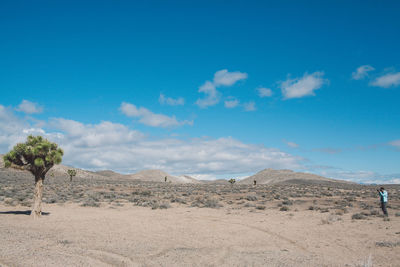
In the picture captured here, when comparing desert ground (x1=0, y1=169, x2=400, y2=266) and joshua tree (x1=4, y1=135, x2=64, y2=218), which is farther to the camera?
joshua tree (x1=4, y1=135, x2=64, y2=218)

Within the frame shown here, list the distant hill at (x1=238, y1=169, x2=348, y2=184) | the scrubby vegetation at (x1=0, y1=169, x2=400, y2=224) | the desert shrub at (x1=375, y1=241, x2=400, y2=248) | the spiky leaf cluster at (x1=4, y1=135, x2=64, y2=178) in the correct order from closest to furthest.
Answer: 1. the desert shrub at (x1=375, y1=241, x2=400, y2=248)
2. the spiky leaf cluster at (x1=4, y1=135, x2=64, y2=178)
3. the scrubby vegetation at (x1=0, y1=169, x2=400, y2=224)
4. the distant hill at (x1=238, y1=169, x2=348, y2=184)

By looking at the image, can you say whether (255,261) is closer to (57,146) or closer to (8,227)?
(8,227)

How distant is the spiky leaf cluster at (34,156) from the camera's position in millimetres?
17438

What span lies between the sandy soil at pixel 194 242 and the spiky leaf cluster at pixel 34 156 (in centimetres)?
322

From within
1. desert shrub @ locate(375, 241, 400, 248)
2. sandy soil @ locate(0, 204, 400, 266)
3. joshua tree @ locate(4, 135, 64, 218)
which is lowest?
sandy soil @ locate(0, 204, 400, 266)

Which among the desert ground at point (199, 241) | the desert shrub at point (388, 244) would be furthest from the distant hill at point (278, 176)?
the desert shrub at point (388, 244)

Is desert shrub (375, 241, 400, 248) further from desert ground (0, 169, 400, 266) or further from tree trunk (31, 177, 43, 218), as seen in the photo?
tree trunk (31, 177, 43, 218)

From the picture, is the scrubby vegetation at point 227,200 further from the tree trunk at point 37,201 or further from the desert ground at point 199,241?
the tree trunk at point 37,201

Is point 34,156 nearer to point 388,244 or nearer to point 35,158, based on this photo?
point 35,158

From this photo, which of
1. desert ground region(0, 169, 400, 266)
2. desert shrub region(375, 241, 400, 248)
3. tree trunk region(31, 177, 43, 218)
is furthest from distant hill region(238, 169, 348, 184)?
desert shrub region(375, 241, 400, 248)

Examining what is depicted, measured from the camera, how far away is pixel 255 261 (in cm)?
951

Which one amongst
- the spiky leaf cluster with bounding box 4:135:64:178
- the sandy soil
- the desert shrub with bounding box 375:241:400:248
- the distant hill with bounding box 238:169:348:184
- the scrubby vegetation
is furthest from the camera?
the distant hill with bounding box 238:169:348:184

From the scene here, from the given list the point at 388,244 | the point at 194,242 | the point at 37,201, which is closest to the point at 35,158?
the point at 37,201

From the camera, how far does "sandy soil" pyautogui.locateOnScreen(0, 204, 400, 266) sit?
30.7 feet
